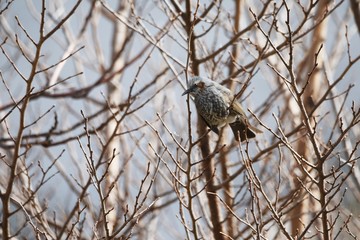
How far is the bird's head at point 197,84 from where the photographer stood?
15.4 ft

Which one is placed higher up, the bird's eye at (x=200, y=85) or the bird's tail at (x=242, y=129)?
the bird's eye at (x=200, y=85)

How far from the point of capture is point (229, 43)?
4598mm

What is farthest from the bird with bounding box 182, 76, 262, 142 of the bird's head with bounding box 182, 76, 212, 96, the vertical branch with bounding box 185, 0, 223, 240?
the vertical branch with bounding box 185, 0, 223, 240

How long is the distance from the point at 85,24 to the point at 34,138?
5.32 ft

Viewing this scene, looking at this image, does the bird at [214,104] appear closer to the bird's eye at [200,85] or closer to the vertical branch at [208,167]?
the bird's eye at [200,85]

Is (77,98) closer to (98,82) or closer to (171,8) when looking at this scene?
(98,82)

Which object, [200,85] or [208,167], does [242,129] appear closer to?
[200,85]

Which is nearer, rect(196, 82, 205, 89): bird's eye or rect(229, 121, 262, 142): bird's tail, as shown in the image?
rect(196, 82, 205, 89): bird's eye

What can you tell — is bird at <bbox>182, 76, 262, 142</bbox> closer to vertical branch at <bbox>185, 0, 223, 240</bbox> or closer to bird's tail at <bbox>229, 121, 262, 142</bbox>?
bird's tail at <bbox>229, 121, 262, 142</bbox>

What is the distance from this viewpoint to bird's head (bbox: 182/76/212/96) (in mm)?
4696

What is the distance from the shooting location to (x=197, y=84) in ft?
15.7

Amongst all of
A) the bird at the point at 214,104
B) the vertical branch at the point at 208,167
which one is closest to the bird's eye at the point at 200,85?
the bird at the point at 214,104

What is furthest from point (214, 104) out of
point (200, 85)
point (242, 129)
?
point (242, 129)

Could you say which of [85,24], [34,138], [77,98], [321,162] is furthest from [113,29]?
[321,162]
